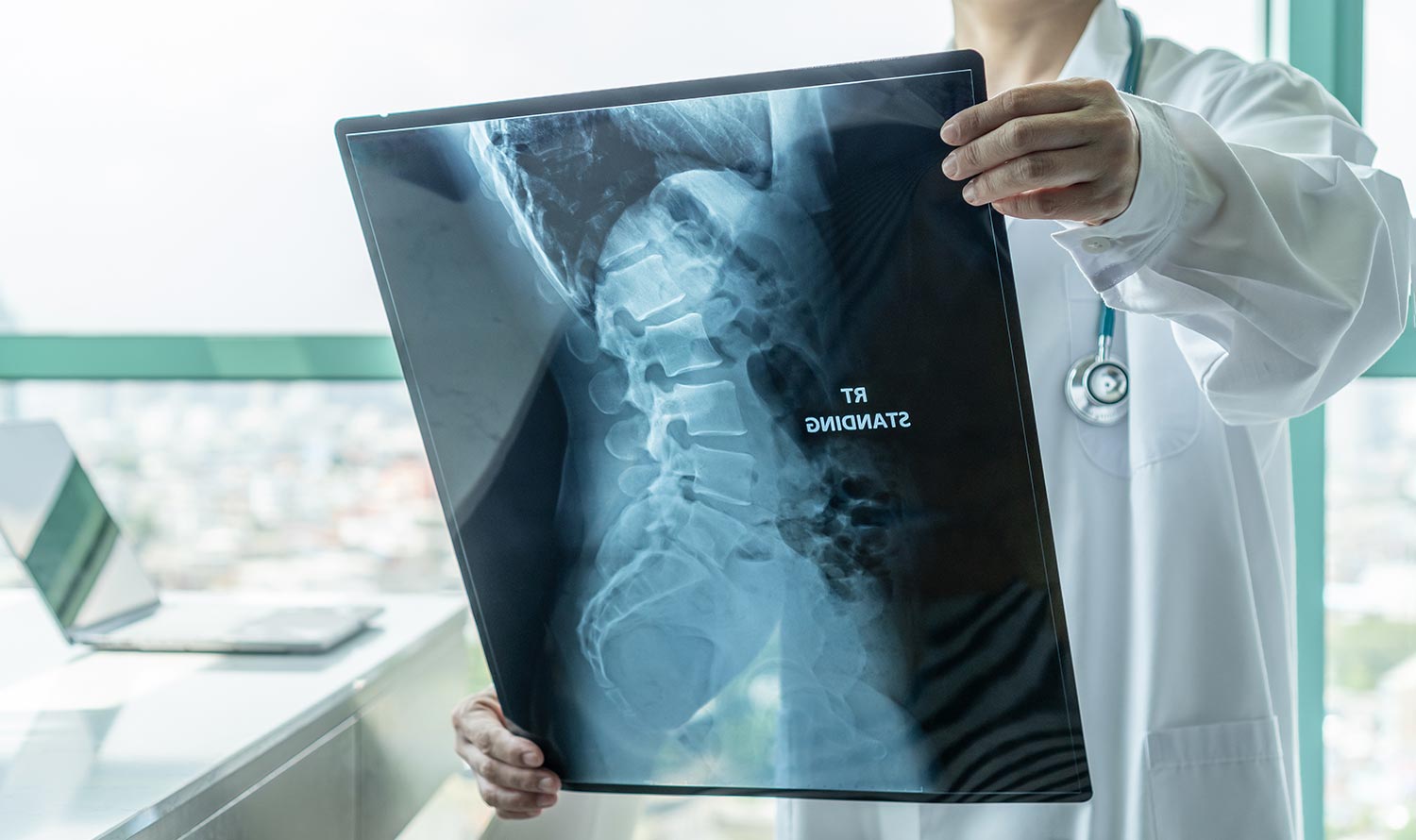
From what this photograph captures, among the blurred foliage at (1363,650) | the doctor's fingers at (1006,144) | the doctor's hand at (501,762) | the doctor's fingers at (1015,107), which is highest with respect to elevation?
the doctor's fingers at (1015,107)

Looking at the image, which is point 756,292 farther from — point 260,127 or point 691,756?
point 260,127

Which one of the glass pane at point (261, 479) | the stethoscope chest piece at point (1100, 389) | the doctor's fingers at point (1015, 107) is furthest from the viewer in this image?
the glass pane at point (261, 479)

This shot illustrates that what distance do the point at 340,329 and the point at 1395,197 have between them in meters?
1.36

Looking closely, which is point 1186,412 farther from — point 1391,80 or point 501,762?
point 1391,80

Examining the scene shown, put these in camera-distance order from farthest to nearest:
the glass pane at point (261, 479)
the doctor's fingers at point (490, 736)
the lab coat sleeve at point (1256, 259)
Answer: the glass pane at point (261, 479) → the doctor's fingers at point (490, 736) → the lab coat sleeve at point (1256, 259)

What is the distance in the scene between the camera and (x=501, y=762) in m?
0.76

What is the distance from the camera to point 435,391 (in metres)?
0.65

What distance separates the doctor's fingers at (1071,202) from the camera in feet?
1.76

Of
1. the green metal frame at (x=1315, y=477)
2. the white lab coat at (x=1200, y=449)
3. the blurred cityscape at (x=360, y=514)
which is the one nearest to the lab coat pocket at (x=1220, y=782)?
the white lab coat at (x=1200, y=449)

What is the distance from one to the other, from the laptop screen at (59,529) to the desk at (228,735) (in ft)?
0.24

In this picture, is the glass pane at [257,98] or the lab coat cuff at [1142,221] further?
the glass pane at [257,98]

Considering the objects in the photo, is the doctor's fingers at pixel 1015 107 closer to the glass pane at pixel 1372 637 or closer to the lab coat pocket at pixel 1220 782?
the lab coat pocket at pixel 1220 782

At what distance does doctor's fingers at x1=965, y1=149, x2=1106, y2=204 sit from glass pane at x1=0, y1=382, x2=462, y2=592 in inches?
47.9

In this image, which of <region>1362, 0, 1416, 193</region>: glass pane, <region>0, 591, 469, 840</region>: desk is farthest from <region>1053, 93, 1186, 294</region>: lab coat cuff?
<region>1362, 0, 1416, 193</region>: glass pane
